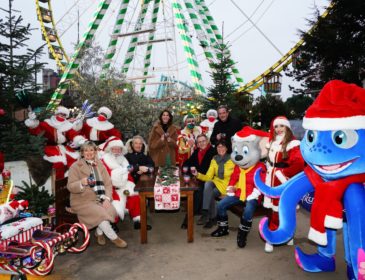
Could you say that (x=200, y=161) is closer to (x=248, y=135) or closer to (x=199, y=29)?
(x=248, y=135)

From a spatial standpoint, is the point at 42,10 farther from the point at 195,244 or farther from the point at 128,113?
the point at 195,244

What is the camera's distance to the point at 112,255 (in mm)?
4109

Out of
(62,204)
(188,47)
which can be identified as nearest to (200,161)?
(62,204)

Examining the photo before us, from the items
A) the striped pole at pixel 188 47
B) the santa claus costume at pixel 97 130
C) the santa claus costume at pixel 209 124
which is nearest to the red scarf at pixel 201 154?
the santa claus costume at pixel 97 130

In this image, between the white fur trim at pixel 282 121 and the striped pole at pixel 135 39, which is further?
the striped pole at pixel 135 39

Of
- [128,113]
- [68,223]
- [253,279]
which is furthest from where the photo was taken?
[128,113]

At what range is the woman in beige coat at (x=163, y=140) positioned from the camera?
5988mm

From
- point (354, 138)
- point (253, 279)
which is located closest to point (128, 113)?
point (253, 279)

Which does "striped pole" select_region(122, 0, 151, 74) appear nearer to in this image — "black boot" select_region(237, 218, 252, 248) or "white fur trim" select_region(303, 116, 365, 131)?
"black boot" select_region(237, 218, 252, 248)

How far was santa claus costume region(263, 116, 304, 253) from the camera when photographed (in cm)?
394

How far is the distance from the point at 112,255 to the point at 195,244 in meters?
1.03

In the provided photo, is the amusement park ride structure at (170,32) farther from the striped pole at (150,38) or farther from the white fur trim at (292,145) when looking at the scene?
the white fur trim at (292,145)

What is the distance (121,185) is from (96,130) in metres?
1.59

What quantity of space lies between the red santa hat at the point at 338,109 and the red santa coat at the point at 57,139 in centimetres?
372
